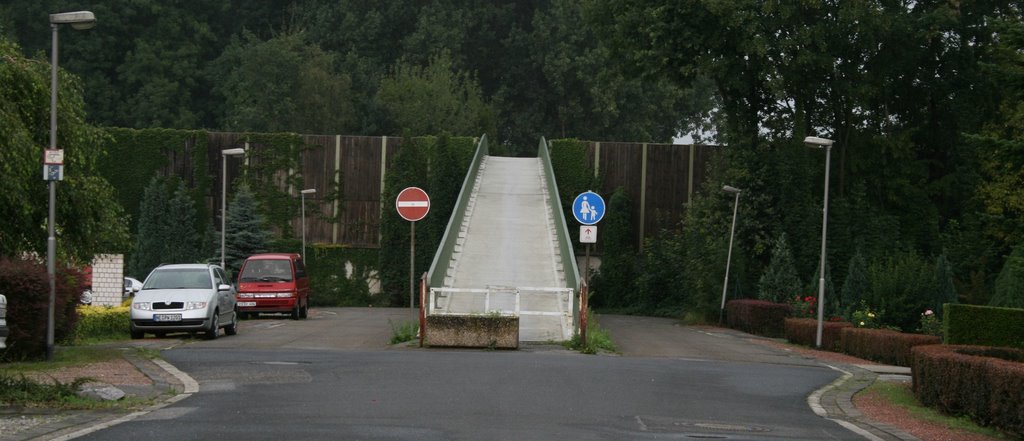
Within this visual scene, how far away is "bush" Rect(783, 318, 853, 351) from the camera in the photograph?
3157 cm

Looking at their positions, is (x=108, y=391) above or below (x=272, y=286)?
above

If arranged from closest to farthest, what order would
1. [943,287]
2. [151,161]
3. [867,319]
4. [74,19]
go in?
[74,19] → [867,319] → [943,287] → [151,161]

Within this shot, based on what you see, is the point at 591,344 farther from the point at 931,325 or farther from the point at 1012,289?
the point at 1012,289

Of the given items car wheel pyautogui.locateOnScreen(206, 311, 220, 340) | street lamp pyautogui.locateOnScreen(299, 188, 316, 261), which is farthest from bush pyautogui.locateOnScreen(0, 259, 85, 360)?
street lamp pyautogui.locateOnScreen(299, 188, 316, 261)

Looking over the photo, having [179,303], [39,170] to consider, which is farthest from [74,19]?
[179,303]

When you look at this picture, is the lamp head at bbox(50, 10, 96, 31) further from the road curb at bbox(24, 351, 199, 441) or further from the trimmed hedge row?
the trimmed hedge row

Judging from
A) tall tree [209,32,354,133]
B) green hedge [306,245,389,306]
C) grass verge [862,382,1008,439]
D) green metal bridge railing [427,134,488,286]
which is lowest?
green hedge [306,245,389,306]

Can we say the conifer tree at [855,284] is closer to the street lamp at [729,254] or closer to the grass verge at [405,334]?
the street lamp at [729,254]

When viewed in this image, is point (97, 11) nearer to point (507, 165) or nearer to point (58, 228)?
point (507, 165)

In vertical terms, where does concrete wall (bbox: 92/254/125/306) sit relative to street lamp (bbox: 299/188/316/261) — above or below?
below

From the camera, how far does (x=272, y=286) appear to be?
3819cm

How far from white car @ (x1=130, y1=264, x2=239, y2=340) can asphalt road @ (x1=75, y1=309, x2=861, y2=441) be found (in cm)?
181

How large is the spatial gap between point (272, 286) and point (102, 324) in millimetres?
9925

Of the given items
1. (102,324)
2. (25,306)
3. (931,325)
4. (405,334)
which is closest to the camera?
(25,306)
